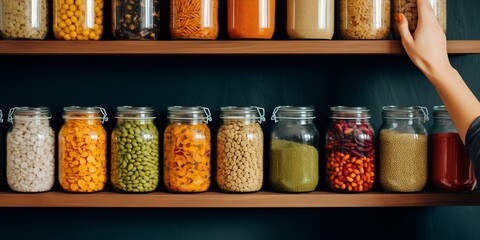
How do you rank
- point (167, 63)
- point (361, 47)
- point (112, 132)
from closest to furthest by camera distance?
point (361, 47)
point (112, 132)
point (167, 63)

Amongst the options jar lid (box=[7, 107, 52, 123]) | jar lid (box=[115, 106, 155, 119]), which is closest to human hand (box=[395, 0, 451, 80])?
jar lid (box=[115, 106, 155, 119])

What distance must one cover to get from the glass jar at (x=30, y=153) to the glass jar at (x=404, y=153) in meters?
0.80

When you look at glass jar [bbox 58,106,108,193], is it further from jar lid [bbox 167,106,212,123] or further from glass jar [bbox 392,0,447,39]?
glass jar [bbox 392,0,447,39]

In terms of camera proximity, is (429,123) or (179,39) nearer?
(179,39)

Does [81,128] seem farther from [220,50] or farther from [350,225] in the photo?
[350,225]

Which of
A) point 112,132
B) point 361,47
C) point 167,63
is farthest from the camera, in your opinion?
point 167,63

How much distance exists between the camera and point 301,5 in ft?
5.01

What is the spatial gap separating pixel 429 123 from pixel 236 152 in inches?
21.6

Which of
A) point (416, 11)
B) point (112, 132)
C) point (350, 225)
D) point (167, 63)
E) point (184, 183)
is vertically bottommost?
point (350, 225)

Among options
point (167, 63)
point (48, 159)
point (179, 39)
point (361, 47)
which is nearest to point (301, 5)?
point (361, 47)

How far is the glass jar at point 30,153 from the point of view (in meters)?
1.53

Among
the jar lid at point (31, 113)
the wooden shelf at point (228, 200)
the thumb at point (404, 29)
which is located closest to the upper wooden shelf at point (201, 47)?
the thumb at point (404, 29)

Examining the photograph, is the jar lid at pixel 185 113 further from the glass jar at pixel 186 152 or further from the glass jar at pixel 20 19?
the glass jar at pixel 20 19

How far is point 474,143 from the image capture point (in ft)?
4.35
